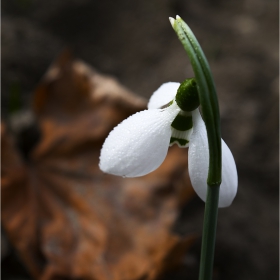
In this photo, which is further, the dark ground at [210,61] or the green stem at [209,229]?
the dark ground at [210,61]

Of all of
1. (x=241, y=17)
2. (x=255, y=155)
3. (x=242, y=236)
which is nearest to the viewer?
(x=242, y=236)

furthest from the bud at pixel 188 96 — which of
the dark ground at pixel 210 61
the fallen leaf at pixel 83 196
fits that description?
the dark ground at pixel 210 61

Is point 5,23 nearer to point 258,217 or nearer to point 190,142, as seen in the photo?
point 258,217

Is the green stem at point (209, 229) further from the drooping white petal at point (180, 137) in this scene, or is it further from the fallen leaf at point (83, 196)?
the fallen leaf at point (83, 196)

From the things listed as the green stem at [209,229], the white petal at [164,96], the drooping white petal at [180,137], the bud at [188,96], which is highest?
the white petal at [164,96]

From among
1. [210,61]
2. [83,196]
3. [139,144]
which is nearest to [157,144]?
[139,144]

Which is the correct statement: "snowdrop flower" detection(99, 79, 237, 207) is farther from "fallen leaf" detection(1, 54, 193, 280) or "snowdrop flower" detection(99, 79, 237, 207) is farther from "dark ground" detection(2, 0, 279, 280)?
"dark ground" detection(2, 0, 279, 280)

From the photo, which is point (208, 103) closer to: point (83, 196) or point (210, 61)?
point (83, 196)

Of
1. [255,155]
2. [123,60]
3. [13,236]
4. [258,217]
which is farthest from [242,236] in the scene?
[123,60]
